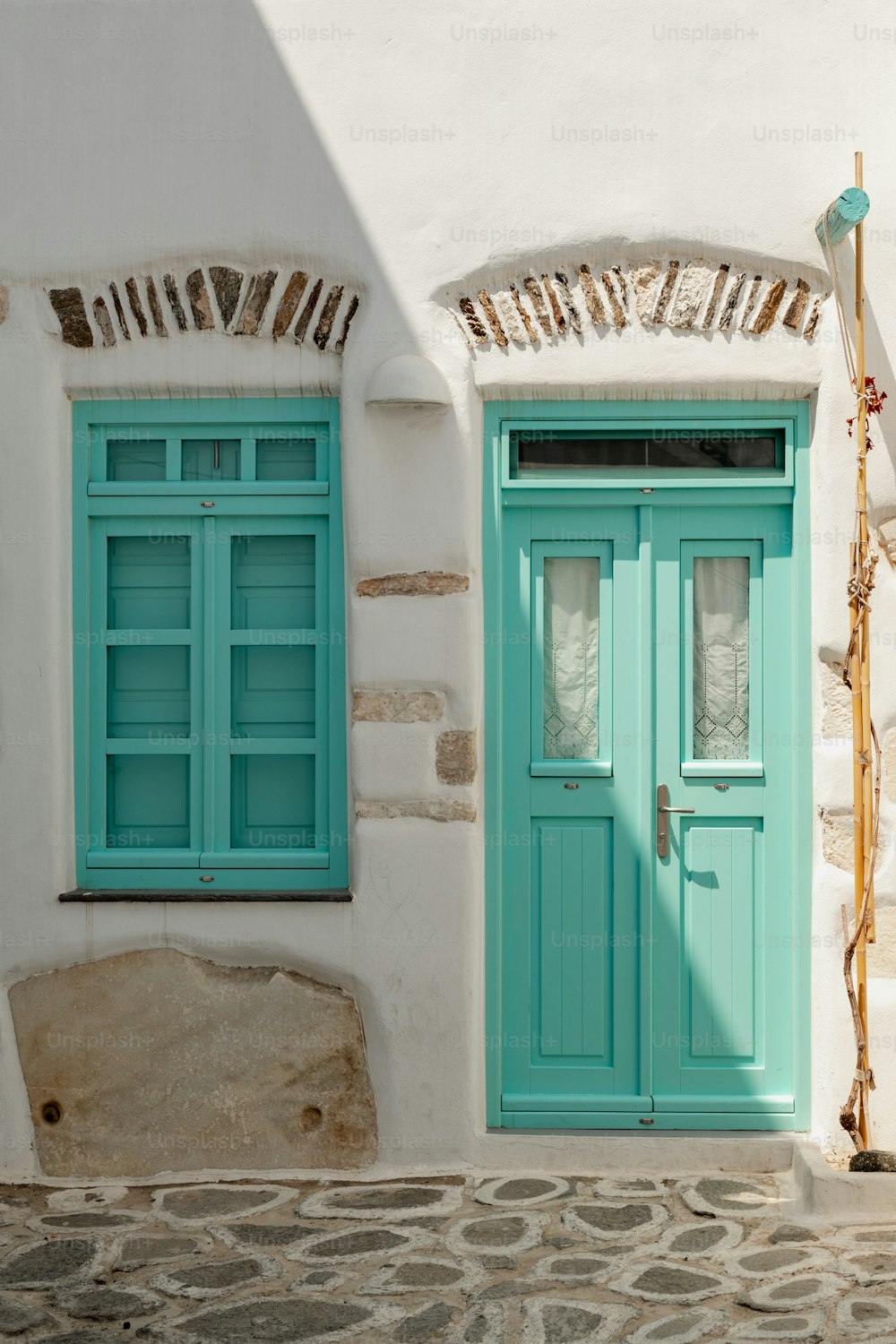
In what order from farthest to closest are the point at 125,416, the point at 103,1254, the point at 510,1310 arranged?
the point at 125,416
the point at 103,1254
the point at 510,1310

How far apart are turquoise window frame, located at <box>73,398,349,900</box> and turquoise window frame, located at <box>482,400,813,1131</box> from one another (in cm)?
49

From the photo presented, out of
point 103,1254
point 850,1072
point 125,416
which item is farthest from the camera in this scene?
point 125,416

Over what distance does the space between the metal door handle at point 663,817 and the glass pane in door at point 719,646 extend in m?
0.17

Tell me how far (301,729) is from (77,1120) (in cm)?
142

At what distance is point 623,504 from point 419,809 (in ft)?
3.91

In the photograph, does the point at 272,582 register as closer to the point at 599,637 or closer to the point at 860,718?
A: the point at 599,637

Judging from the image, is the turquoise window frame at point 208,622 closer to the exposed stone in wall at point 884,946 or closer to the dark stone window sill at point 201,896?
the dark stone window sill at point 201,896

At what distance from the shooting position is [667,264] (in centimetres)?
427

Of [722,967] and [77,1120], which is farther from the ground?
[722,967]

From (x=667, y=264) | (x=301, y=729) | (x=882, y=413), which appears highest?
(x=667, y=264)

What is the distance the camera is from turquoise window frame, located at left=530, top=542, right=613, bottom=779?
4.42m

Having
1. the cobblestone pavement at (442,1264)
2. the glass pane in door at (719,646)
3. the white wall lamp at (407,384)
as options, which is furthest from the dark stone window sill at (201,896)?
the white wall lamp at (407,384)

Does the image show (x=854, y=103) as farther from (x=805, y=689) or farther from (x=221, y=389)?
(x=221, y=389)

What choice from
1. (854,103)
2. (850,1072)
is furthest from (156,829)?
(854,103)
